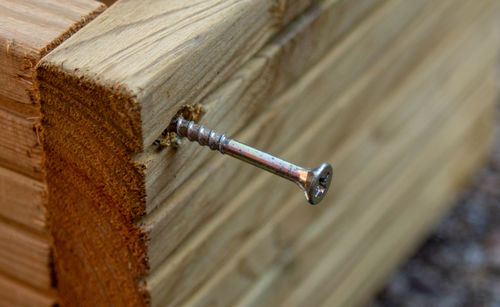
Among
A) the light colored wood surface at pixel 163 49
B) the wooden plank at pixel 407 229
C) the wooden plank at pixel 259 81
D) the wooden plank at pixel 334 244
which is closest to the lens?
the light colored wood surface at pixel 163 49

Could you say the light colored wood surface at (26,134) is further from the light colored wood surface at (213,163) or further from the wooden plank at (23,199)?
the light colored wood surface at (213,163)

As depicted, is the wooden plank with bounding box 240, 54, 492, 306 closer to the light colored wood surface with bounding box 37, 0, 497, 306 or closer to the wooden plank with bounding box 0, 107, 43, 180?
the light colored wood surface with bounding box 37, 0, 497, 306

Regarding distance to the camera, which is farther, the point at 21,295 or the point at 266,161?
the point at 21,295

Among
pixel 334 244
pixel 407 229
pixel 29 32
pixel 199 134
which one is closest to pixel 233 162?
pixel 199 134

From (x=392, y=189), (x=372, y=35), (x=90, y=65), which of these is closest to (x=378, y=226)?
(x=392, y=189)

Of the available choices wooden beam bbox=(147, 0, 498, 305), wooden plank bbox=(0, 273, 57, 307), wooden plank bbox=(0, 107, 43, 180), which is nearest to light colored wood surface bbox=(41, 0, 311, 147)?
wooden plank bbox=(0, 107, 43, 180)

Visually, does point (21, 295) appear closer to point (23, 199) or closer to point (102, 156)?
point (23, 199)

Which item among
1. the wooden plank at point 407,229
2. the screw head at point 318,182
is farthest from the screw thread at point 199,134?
the wooden plank at point 407,229

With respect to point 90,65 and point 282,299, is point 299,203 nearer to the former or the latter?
point 282,299
